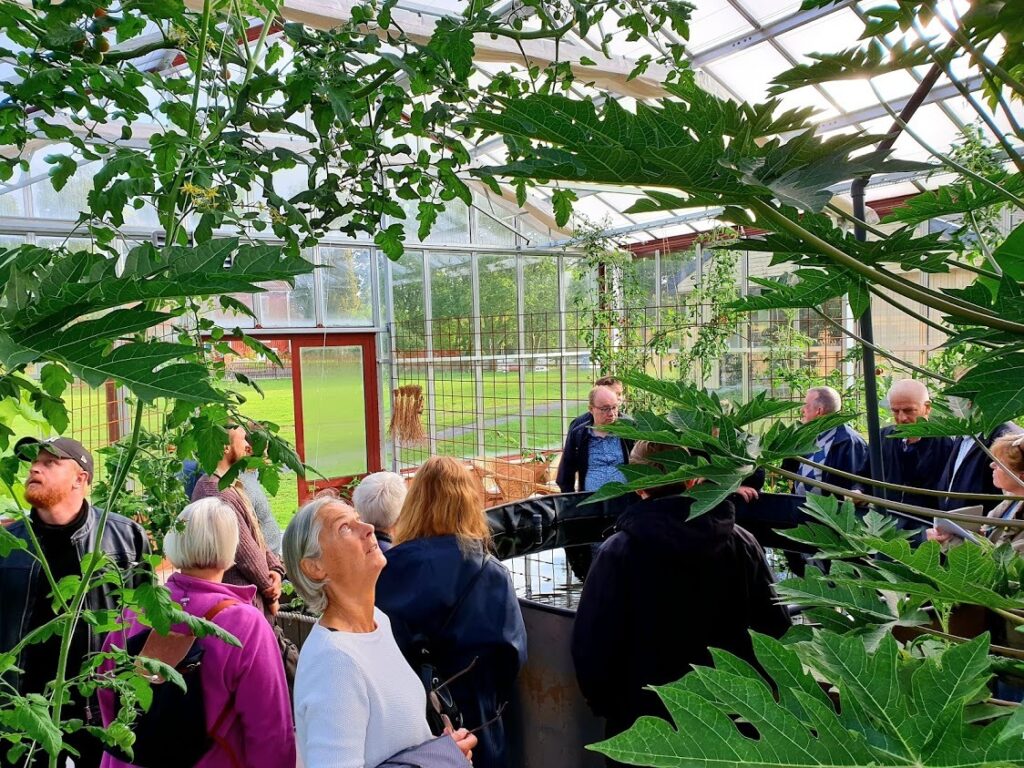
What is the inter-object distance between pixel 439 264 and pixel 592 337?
10.9ft

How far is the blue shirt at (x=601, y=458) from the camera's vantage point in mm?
4859

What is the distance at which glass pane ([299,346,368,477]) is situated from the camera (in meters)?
9.29

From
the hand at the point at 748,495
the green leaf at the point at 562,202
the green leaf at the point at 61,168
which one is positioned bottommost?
the hand at the point at 748,495

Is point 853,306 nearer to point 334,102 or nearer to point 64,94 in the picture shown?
point 334,102

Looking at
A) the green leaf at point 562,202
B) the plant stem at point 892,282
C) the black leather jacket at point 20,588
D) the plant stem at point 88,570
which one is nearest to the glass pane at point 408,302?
the black leather jacket at point 20,588

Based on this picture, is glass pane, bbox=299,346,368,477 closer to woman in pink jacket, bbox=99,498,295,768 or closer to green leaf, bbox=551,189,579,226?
woman in pink jacket, bbox=99,498,295,768

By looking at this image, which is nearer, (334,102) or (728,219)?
(728,219)

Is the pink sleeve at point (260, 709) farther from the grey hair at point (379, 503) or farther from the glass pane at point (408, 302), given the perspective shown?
the glass pane at point (408, 302)

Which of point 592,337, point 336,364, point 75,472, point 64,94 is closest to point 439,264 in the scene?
point 336,364

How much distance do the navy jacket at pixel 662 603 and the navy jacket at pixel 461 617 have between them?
0.23 metres

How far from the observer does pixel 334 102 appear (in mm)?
1062

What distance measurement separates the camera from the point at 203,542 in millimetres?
2201

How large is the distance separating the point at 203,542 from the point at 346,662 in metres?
0.73

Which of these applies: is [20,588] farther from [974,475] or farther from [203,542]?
[974,475]
